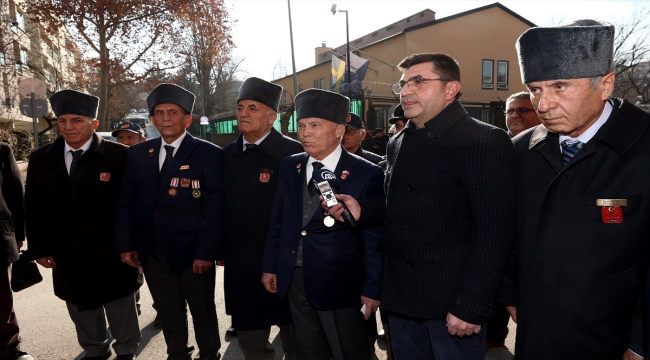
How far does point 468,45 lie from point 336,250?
25.2m

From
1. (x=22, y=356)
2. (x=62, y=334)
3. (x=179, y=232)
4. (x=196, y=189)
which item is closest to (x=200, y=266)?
(x=179, y=232)

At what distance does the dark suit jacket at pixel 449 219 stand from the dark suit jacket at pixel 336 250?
0.73ft

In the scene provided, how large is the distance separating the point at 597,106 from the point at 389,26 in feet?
129

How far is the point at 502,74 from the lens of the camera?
2634cm

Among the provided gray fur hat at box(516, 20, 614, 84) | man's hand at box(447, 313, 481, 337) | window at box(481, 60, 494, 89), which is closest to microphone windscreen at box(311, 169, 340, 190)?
man's hand at box(447, 313, 481, 337)

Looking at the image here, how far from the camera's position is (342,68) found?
55.0ft

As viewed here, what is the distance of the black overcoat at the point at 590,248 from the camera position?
1780 mm

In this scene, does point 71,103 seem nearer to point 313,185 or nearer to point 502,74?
point 313,185

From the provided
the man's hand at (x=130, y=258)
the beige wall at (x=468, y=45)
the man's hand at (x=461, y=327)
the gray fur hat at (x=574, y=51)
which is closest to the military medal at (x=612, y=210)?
the gray fur hat at (x=574, y=51)

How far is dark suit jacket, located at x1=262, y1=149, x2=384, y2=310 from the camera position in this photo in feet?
8.70

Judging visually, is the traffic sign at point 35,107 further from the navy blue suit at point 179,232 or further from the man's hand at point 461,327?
the man's hand at point 461,327

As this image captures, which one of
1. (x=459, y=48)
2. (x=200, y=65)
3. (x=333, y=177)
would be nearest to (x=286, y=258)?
(x=333, y=177)

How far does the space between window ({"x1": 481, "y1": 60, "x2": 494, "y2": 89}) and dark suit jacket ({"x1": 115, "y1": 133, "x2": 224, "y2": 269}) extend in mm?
25283

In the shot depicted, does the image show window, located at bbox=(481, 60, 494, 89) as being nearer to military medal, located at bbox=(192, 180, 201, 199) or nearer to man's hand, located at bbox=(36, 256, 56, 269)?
military medal, located at bbox=(192, 180, 201, 199)
